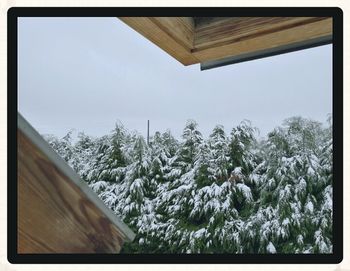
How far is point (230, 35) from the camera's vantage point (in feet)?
2.75

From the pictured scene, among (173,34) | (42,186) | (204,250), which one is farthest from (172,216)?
(42,186)

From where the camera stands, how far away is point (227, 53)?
Answer: 2.94 ft

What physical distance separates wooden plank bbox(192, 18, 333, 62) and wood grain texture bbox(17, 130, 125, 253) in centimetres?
60

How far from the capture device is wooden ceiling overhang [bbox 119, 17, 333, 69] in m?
0.77

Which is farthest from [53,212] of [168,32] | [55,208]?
[168,32]

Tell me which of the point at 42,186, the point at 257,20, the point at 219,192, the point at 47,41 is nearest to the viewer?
the point at 42,186

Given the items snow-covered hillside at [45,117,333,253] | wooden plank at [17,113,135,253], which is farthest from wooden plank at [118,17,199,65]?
snow-covered hillside at [45,117,333,253]

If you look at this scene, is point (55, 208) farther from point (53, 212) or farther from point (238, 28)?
point (238, 28)

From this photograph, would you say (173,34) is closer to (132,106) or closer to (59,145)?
(132,106)

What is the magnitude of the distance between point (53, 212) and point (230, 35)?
63 cm

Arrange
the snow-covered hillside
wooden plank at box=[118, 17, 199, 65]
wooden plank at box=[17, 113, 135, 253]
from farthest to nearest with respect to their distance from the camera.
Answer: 1. the snow-covered hillside
2. wooden plank at box=[118, 17, 199, 65]
3. wooden plank at box=[17, 113, 135, 253]

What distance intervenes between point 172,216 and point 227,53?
1.31 metres

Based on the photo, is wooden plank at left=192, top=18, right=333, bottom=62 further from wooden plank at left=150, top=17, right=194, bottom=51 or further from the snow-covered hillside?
the snow-covered hillside

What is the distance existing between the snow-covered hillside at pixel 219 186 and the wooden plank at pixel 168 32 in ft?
2.74
